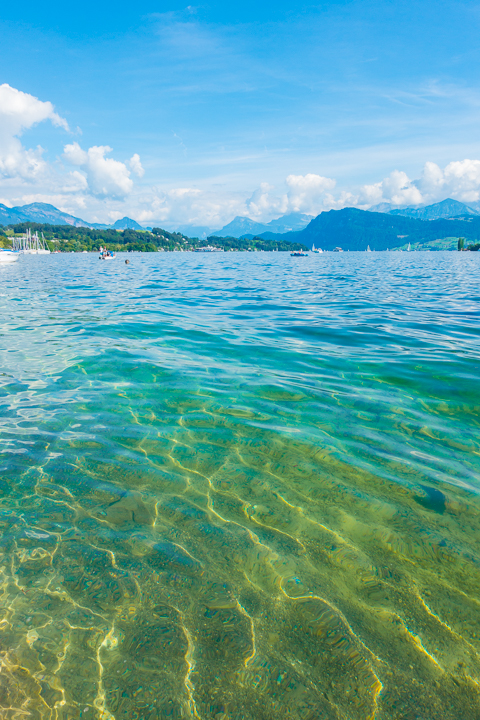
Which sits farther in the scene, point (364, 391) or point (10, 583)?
point (364, 391)

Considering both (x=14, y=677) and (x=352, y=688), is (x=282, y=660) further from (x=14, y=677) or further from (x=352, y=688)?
(x=14, y=677)

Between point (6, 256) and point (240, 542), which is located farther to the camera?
point (6, 256)

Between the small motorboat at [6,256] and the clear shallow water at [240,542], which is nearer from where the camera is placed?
the clear shallow water at [240,542]

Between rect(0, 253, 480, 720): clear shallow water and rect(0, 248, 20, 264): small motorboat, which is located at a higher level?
rect(0, 248, 20, 264): small motorboat

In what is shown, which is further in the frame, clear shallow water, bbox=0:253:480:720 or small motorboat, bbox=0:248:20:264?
Answer: small motorboat, bbox=0:248:20:264

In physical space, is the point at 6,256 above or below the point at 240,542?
above

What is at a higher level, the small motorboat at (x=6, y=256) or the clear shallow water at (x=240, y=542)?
the small motorboat at (x=6, y=256)

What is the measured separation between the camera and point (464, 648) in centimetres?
312

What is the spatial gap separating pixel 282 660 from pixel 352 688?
21.5 inches

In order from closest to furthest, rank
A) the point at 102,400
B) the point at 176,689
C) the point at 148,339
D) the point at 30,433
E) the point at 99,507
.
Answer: the point at 176,689, the point at 99,507, the point at 30,433, the point at 102,400, the point at 148,339

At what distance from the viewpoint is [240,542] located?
4.33 meters

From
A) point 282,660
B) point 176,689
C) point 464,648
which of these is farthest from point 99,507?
point 464,648

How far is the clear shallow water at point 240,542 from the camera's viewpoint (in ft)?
9.45

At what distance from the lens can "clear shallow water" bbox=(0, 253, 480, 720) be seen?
2.88 meters
